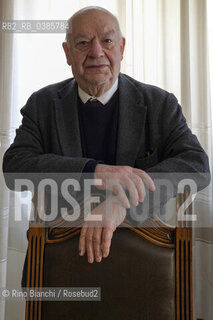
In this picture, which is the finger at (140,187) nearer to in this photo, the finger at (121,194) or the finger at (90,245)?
the finger at (121,194)

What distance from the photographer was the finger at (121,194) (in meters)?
0.87

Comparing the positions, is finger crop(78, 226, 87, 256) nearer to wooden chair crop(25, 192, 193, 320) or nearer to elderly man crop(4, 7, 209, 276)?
wooden chair crop(25, 192, 193, 320)

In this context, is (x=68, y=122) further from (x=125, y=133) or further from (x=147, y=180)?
(x=147, y=180)

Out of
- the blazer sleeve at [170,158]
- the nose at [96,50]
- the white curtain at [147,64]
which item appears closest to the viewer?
the blazer sleeve at [170,158]

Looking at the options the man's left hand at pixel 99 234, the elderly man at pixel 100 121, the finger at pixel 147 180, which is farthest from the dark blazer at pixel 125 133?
the man's left hand at pixel 99 234

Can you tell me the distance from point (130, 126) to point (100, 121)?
113 millimetres

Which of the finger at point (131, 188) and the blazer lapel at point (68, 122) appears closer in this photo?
the finger at point (131, 188)

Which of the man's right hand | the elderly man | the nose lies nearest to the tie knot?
the elderly man

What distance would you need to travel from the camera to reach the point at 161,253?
890 millimetres

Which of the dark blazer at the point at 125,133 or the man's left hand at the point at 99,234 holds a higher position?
the dark blazer at the point at 125,133

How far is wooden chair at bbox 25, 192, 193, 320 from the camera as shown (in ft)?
2.89

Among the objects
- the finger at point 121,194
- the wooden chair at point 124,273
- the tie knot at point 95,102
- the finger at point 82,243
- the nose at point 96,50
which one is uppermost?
the nose at point 96,50

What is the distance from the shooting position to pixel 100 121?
1.14 metres

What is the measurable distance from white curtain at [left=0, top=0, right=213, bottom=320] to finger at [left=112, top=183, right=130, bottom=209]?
917 millimetres
